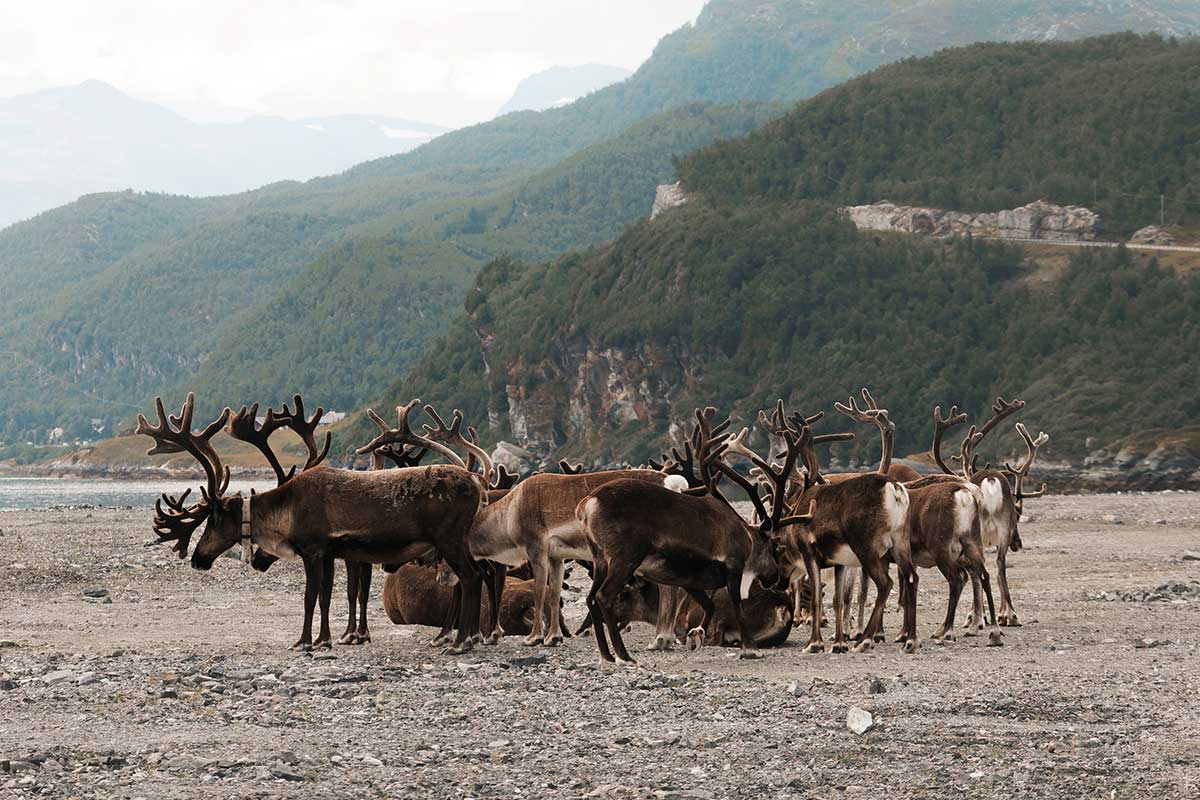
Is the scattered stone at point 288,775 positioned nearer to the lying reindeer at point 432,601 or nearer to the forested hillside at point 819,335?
the lying reindeer at point 432,601

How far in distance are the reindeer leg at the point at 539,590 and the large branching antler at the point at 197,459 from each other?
3.66 metres

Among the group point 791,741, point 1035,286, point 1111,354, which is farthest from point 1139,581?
point 1035,286

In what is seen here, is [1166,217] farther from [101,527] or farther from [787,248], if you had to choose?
[101,527]

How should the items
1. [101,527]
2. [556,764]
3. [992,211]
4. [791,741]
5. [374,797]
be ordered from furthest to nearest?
[992,211] → [101,527] → [791,741] → [556,764] → [374,797]

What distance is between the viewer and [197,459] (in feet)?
57.0

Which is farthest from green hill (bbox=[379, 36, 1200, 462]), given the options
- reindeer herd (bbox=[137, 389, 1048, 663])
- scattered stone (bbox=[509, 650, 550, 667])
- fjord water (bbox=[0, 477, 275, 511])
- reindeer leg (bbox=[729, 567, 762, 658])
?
scattered stone (bbox=[509, 650, 550, 667])

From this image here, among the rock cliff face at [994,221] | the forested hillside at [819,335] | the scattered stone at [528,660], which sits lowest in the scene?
the scattered stone at [528,660]

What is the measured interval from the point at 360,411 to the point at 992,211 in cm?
9189

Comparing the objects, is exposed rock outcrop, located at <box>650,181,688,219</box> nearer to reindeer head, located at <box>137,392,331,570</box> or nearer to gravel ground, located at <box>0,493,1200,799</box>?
reindeer head, located at <box>137,392,331,570</box>

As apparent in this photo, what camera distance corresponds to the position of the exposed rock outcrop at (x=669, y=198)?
15812 centimetres

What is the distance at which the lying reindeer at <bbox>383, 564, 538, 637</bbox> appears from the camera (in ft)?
59.2

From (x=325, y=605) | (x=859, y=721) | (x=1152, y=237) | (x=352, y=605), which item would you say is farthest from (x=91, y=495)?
(x=859, y=721)

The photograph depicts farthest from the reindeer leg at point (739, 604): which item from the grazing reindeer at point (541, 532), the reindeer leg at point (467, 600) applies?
the reindeer leg at point (467, 600)

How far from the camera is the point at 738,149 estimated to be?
15950 centimetres
